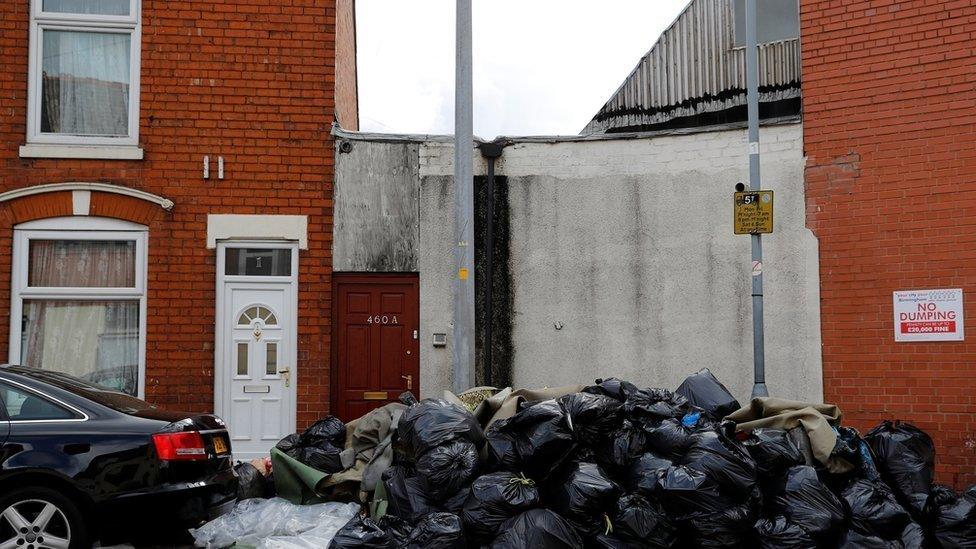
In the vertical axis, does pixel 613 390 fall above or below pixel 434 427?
above

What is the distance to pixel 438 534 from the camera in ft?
18.7

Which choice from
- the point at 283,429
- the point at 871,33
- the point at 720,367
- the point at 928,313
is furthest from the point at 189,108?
the point at 928,313

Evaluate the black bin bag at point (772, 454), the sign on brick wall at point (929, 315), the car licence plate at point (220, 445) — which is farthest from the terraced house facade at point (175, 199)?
the sign on brick wall at point (929, 315)

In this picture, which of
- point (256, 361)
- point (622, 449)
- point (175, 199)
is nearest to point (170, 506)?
point (622, 449)

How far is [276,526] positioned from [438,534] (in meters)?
1.72

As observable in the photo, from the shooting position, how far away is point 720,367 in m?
9.87

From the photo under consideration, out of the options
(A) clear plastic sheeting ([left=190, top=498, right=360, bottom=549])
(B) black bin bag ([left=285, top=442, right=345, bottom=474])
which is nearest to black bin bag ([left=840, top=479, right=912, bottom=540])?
(A) clear plastic sheeting ([left=190, top=498, right=360, bottom=549])

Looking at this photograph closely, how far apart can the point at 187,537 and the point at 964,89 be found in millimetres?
8491

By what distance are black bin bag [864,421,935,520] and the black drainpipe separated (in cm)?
430

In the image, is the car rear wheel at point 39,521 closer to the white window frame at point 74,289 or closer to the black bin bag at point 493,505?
the black bin bag at point 493,505

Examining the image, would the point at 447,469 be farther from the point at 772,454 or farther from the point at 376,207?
the point at 376,207

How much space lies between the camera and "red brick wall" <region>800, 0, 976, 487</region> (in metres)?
9.12

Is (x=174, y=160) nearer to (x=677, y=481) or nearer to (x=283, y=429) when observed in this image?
(x=283, y=429)

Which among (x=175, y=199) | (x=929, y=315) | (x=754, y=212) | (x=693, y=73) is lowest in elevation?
(x=929, y=315)
